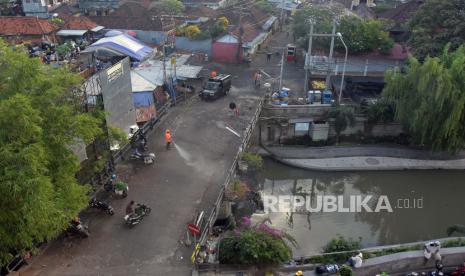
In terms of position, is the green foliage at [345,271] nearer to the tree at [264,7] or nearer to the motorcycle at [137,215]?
the motorcycle at [137,215]

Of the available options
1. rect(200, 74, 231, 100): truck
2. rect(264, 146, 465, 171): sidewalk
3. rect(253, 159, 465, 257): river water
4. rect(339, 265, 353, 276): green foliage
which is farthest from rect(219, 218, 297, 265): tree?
rect(200, 74, 231, 100): truck

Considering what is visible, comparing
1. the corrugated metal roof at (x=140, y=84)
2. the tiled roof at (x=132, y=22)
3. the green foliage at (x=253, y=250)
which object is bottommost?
the green foliage at (x=253, y=250)

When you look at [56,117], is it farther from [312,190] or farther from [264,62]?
[264,62]

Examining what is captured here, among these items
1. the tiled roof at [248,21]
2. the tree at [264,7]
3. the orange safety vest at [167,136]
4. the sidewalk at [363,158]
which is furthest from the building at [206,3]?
the orange safety vest at [167,136]

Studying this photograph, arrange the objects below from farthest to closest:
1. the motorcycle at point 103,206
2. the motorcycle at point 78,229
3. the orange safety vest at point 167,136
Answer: the orange safety vest at point 167,136 → the motorcycle at point 103,206 → the motorcycle at point 78,229

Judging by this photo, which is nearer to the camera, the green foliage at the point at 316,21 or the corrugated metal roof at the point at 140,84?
the corrugated metal roof at the point at 140,84

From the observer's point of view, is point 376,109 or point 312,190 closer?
point 312,190

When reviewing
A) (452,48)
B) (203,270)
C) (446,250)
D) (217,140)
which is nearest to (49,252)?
(203,270)
